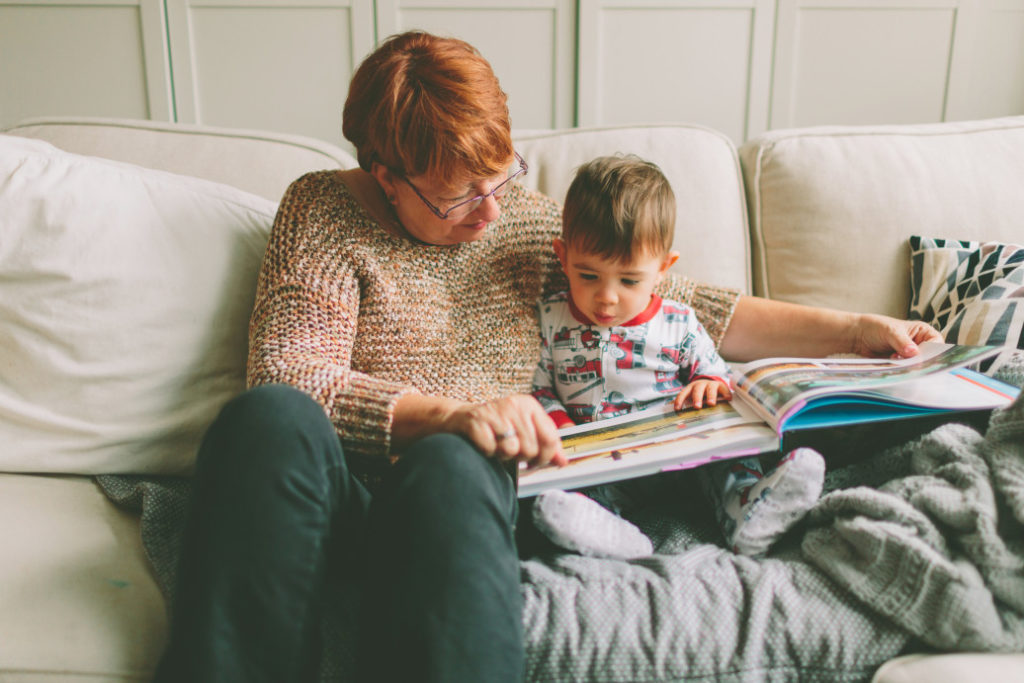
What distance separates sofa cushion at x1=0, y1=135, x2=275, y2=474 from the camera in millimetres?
1012

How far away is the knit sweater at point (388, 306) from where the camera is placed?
91 cm

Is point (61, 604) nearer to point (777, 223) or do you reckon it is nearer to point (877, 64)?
point (777, 223)

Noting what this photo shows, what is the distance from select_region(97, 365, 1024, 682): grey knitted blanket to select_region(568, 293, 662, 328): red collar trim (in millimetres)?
407

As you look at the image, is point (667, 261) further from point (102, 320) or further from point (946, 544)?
point (102, 320)

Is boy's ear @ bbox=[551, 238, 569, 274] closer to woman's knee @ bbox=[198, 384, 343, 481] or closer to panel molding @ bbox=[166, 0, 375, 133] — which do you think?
woman's knee @ bbox=[198, 384, 343, 481]

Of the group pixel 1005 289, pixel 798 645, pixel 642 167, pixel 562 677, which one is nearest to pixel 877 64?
pixel 1005 289

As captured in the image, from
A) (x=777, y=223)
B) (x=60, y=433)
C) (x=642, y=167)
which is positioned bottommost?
(x=60, y=433)

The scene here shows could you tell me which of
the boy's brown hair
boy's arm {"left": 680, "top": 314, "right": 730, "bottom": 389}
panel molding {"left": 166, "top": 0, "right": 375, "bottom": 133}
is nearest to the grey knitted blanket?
boy's arm {"left": 680, "top": 314, "right": 730, "bottom": 389}

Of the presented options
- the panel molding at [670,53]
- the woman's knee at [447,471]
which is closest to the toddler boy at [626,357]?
the woman's knee at [447,471]

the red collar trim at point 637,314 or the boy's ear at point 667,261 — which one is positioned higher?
the boy's ear at point 667,261

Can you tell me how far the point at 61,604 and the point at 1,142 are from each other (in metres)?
0.72

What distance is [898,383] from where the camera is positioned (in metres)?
0.90

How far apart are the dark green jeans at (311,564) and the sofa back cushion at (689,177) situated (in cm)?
75

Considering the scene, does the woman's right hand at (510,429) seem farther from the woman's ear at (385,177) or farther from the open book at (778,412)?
the woman's ear at (385,177)
